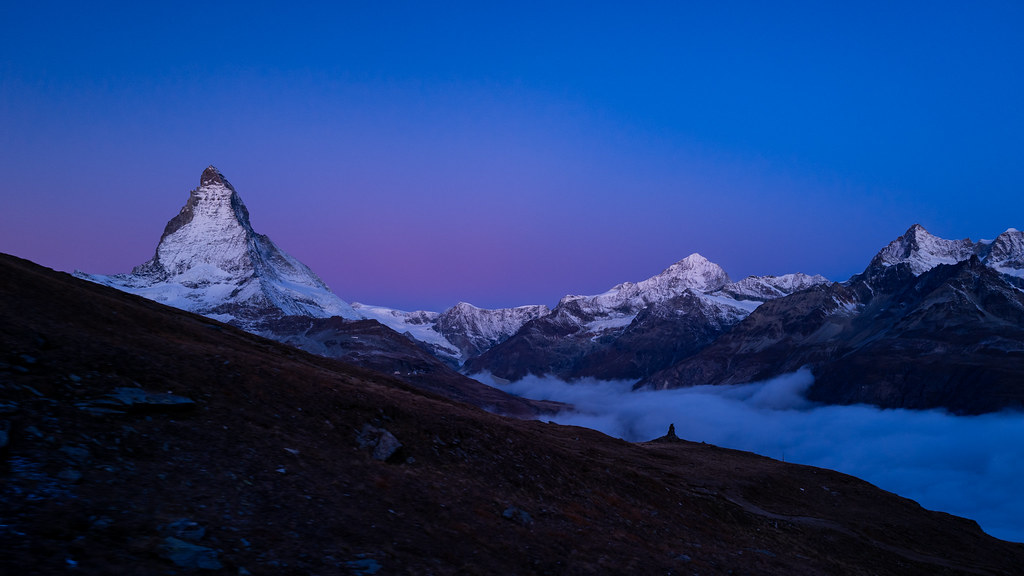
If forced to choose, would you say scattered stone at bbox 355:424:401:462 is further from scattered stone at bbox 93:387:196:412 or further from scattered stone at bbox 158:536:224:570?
scattered stone at bbox 158:536:224:570

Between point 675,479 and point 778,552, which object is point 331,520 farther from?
point 675,479

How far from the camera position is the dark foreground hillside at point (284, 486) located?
1474 cm

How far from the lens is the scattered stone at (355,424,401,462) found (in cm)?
2567

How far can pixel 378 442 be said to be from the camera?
26516mm

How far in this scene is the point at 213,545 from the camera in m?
14.6

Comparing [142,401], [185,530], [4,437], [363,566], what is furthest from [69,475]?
[363,566]

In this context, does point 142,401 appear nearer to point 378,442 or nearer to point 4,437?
point 4,437

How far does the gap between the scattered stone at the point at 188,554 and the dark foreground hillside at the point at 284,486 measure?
4cm

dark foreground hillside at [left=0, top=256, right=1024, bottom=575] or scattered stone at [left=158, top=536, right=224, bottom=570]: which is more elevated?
dark foreground hillside at [left=0, top=256, right=1024, bottom=575]

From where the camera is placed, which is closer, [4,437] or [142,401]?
[4,437]

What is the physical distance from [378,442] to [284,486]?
23.4ft

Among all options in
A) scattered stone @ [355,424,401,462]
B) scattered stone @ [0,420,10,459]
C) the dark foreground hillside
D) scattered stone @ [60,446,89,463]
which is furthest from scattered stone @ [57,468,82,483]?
scattered stone @ [355,424,401,462]

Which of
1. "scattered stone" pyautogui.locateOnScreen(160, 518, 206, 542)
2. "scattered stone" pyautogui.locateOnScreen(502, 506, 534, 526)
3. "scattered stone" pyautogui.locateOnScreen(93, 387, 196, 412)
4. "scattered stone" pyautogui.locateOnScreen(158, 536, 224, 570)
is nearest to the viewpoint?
"scattered stone" pyautogui.locateOnScreen(158, 536, 224, 570)

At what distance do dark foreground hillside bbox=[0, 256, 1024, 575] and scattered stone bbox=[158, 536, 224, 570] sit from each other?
4cm
